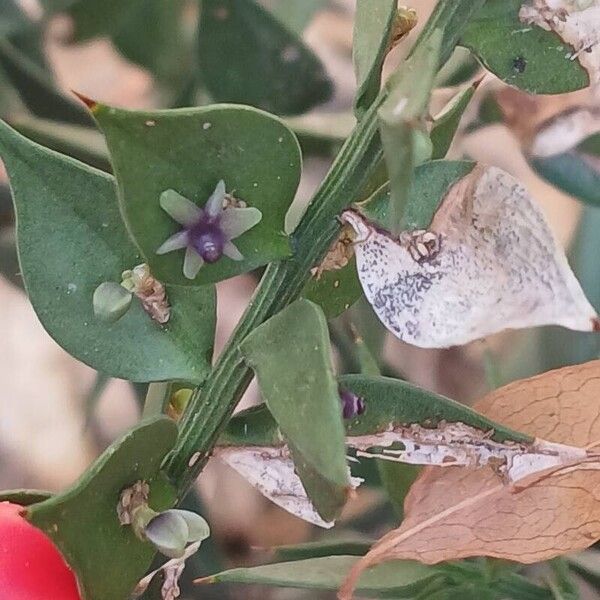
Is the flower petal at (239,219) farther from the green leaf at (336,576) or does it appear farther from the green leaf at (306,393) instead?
the green leaf at (336,576)

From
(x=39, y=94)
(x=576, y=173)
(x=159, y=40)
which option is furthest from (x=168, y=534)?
(x=159, y=40)

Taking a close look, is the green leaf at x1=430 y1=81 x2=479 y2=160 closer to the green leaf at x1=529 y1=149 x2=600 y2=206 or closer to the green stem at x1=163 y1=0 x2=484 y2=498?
the green stem at x1=163 y1=0 x2=484 y2=498

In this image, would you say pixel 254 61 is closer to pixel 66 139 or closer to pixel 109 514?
pixel 66 139

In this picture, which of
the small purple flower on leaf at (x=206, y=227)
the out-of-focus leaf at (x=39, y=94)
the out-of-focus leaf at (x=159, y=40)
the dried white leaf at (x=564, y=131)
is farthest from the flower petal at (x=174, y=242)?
the out-of-focus leaf at (x=159, y=40)

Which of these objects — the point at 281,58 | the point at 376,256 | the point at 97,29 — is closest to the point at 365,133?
the point at 376,256

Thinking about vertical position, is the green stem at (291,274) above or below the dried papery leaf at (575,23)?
below

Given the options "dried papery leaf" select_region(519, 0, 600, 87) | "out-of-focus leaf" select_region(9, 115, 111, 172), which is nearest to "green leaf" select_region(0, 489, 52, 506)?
"dried papery leaf" select_region(519, 0, 600, 87)
